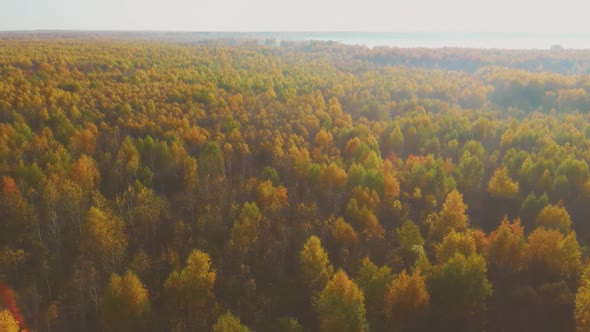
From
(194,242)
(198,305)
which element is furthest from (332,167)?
(198,305)

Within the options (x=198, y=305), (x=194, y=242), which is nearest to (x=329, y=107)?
(x=194, y=242)

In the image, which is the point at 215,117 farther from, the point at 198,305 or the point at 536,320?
the point at 536,320

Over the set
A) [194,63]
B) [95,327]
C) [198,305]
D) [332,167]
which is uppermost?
[194,63]

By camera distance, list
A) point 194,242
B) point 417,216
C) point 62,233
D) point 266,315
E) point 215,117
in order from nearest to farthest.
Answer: point 266,315
point 194,242
point 62,233
point 417,216
point 215,117

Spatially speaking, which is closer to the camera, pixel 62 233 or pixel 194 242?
pixel 194 242

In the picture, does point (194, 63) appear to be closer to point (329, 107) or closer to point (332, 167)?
point (329, 107)

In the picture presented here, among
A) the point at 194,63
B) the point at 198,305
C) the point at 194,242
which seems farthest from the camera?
the point at 194,63

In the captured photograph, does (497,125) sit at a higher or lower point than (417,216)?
higher
